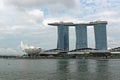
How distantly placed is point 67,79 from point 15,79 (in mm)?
12239

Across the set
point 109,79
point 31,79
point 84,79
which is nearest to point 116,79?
point 109,79

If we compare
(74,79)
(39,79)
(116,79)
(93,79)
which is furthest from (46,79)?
(116,79)

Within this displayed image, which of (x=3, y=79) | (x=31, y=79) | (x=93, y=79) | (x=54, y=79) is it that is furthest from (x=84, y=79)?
(x=3, y=79)

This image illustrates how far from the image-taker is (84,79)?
70.8 m

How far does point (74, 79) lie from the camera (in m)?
71.1

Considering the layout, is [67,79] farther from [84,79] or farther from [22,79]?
[22,79]

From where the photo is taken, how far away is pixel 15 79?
2847 inches

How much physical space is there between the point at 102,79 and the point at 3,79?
23.2m

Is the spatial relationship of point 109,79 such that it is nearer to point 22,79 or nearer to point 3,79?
point 22,79

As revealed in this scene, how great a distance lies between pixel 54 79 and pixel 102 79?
36.0 ft

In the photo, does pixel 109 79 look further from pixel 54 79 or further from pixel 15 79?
pixel 15 79

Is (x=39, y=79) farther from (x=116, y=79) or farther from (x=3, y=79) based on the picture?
(x=116, y=79)

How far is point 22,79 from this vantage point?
71938mm

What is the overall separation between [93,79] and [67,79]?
596 centimetres
